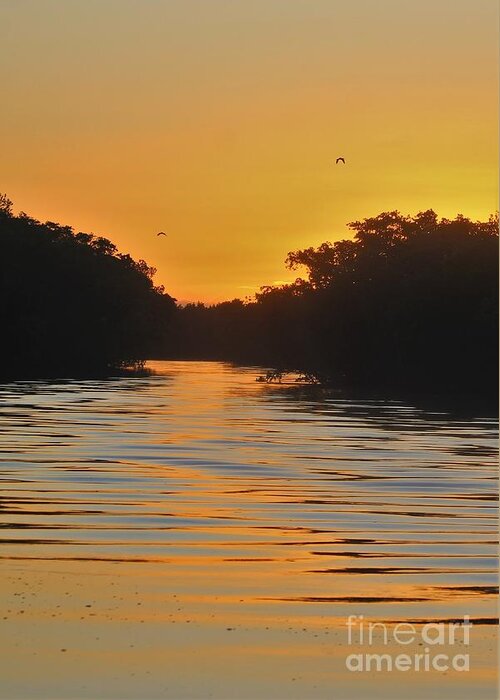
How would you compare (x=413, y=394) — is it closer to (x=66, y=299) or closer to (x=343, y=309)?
(x=343, y=309)

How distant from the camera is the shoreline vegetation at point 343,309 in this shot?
7238cm

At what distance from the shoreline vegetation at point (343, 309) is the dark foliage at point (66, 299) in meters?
0.15

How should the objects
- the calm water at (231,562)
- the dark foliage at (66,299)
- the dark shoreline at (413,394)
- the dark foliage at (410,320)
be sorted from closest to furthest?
the calm water at (231,562) < the dark shoreline at (413,394) < the dark foliage at (410,320) < the dark foliage at (66,299)

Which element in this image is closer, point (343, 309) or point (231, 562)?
point (231, 562)

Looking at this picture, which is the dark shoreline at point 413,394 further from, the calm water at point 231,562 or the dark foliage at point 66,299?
the dark foliage at point 66,299

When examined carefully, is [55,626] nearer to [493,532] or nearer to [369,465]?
[493,532]

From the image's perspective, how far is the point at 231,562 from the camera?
11.8 m

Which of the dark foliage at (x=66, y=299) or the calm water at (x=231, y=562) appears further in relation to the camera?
the dark foliage at (x=66, y=299)

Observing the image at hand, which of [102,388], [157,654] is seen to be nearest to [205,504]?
[157,654]

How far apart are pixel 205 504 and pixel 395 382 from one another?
5515cm

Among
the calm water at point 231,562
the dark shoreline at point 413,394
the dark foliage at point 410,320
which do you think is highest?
the dark foliage at point 410,320

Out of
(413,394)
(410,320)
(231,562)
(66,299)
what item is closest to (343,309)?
(410,320)

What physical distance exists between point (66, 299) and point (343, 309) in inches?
1948

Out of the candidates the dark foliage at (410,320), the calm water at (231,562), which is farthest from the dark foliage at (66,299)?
the calm water at (231,562)
